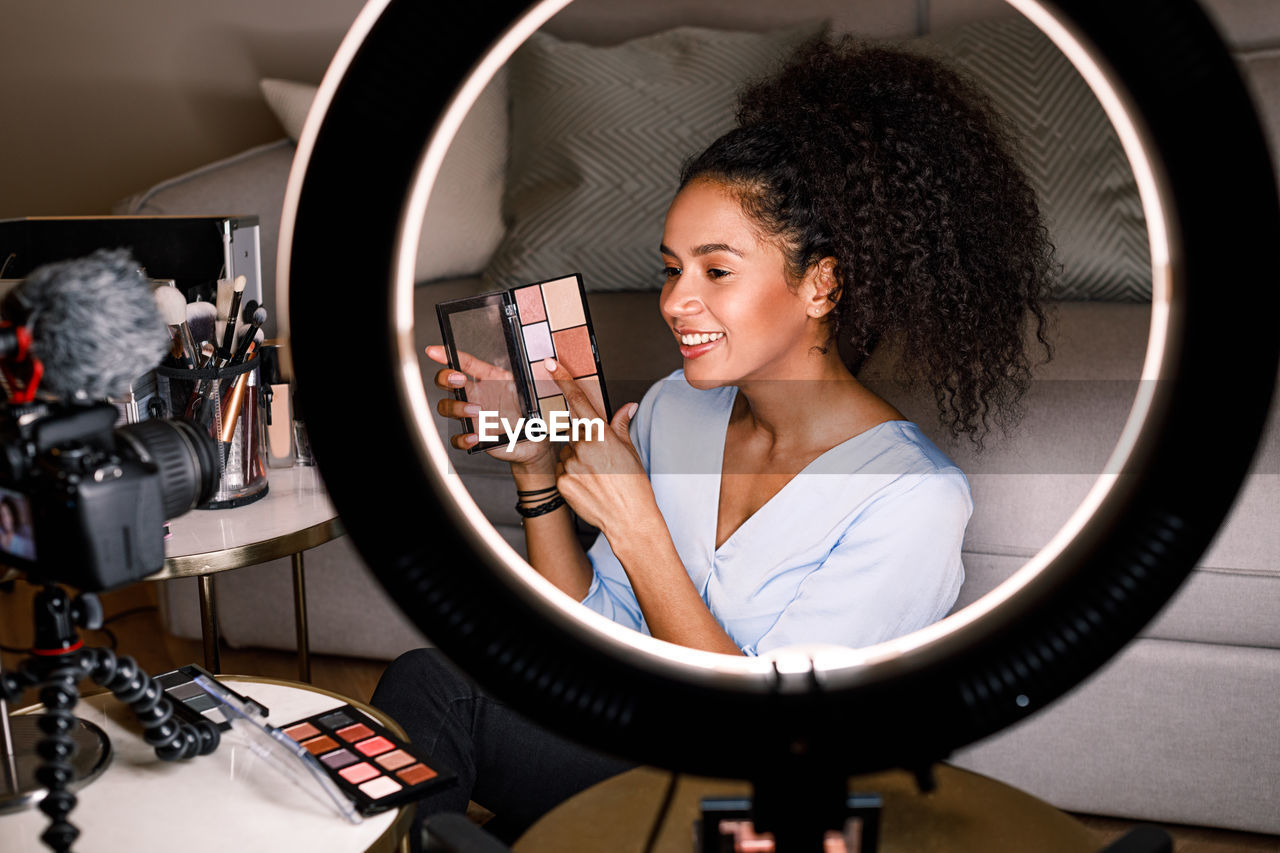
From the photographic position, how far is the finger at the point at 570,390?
1.82 feet

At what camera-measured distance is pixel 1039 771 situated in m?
1.10

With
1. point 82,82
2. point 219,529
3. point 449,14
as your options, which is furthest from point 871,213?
point 82,82

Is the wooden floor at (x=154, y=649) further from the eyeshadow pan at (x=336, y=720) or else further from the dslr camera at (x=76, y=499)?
the dslr camera at (x=76, y=499)

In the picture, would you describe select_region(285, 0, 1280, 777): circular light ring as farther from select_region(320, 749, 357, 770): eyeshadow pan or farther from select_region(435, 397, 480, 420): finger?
select_region(320, 749, 357, 770): eyeshadow pan

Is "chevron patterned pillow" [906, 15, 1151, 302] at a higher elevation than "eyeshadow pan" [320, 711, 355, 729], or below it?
higher

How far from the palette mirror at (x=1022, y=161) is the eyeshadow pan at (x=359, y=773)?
328 mm

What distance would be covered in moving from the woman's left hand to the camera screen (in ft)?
1.02

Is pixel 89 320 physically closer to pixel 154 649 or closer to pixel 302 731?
pixel 302 731

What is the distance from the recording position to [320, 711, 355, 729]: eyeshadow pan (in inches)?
24.4

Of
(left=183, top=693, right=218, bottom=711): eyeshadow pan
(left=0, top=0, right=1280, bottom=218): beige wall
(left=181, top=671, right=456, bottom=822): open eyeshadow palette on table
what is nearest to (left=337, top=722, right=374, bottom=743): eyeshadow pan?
(left=181, top=671, right=456, bottom=822): open eyeshadow palette on table

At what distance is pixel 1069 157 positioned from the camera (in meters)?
1.09

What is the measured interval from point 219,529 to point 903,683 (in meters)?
0.75

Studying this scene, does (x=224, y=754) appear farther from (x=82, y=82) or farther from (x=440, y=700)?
(x=82, y=82)

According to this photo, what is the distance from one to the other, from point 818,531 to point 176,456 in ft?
1.43
